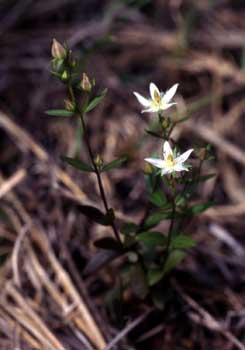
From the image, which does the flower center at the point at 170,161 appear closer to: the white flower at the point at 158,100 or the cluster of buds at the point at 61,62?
the white flower at the point at 158,100

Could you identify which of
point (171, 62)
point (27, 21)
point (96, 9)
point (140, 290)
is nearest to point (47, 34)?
point (27, 21)

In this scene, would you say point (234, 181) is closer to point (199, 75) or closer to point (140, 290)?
point (199, 75)

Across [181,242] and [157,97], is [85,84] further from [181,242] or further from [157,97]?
[181,242]

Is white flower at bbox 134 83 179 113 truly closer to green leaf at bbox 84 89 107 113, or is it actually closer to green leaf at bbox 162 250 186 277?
green leaf at bbox 84 89 107 113

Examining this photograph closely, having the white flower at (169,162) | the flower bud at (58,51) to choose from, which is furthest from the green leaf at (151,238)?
the flower bud at (58,51)

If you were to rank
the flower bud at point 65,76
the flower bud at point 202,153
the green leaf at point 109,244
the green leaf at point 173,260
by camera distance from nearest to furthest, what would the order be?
the flower bud at point 65,76 → the flower bud at point 202,153 → the green leaf at point 109,244 → the green leaf at point 173,260

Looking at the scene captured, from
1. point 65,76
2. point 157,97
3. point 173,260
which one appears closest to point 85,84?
point 65,76

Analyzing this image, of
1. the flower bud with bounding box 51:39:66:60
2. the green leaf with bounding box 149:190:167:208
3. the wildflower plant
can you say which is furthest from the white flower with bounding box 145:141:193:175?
the flower bud with bounding box 51:39:66:60
